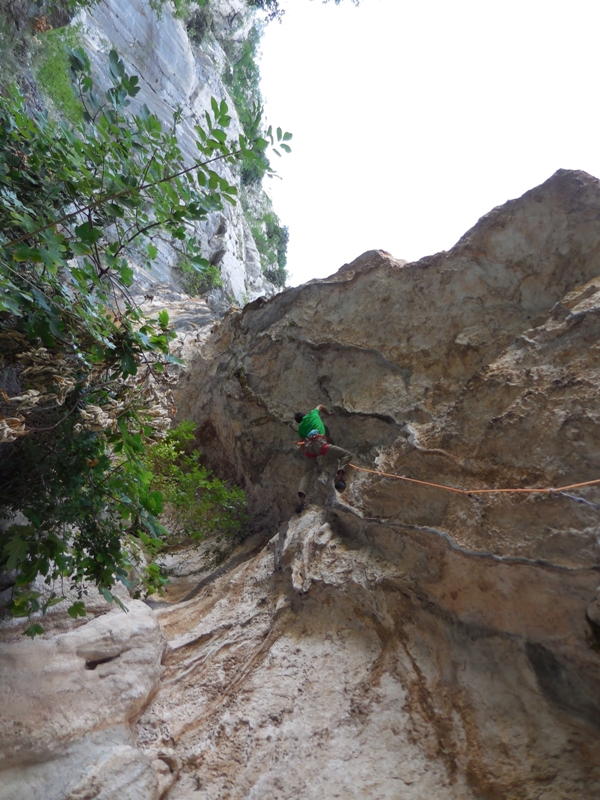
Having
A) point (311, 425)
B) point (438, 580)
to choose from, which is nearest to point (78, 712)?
point (438, 580)

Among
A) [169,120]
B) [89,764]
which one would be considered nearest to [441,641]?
[89,764]

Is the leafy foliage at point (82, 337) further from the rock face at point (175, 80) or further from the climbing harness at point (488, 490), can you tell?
the rock face at point (175, 80)

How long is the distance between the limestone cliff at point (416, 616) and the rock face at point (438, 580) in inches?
0.6

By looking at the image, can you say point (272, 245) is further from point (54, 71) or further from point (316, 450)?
point (316, 450)

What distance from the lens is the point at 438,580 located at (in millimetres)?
3980

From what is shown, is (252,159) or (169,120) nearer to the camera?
(252,159)

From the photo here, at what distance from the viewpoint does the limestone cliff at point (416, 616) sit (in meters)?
3.19

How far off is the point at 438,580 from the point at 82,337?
10.7 ft

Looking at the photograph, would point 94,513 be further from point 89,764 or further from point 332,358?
point 332,358

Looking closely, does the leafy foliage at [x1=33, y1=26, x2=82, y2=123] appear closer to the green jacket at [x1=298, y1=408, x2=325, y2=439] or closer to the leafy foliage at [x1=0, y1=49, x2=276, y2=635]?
the leafy foliage at [x1=0, y1=49, x2=276, y2=635]

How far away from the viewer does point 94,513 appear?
342 cm

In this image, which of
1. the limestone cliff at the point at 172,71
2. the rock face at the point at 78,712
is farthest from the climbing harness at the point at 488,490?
the limestone cliff at the point at 172,71

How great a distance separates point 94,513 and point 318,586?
6.94 ft

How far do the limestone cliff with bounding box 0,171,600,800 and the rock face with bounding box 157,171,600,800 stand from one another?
0.6 inches
